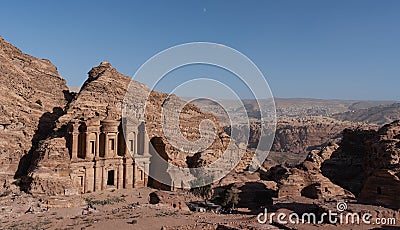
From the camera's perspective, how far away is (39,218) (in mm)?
24469

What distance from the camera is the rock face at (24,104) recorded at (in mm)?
35562

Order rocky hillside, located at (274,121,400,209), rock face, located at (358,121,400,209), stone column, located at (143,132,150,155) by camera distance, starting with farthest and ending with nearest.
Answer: stone column, located at (143,132,150,155) < rocky hillside, located at (274,121,400,209) < rock face, located at (358,121,400,209)

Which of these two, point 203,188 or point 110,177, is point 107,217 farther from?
point 110,177

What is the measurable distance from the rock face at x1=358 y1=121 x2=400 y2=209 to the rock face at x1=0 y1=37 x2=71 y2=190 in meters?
29.5

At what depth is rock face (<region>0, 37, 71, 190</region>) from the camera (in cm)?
3556

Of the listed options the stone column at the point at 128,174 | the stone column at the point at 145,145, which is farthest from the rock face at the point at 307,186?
the stone column at the point at 128,174

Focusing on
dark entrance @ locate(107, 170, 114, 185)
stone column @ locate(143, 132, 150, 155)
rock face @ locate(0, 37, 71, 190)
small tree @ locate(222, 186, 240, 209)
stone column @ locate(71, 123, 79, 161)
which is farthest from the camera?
stone column @ locate(143, 132, 150, 155)

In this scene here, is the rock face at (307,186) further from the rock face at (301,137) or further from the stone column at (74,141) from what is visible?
the rock face at (301,137)

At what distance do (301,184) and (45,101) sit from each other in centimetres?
3059

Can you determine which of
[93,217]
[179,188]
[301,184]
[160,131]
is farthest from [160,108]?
[93,217]

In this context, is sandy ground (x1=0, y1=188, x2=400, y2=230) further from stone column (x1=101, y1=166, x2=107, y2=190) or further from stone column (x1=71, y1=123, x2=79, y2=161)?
stone column (x1=71, y1=123, x2=79, y2=161)

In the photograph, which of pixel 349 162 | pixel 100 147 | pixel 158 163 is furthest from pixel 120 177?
pixel 349 162

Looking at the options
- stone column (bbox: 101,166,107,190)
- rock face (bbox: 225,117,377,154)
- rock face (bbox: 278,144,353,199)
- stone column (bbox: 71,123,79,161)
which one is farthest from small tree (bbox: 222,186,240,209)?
rock face (bbox: 225,117,377,154)

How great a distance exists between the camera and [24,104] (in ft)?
132
